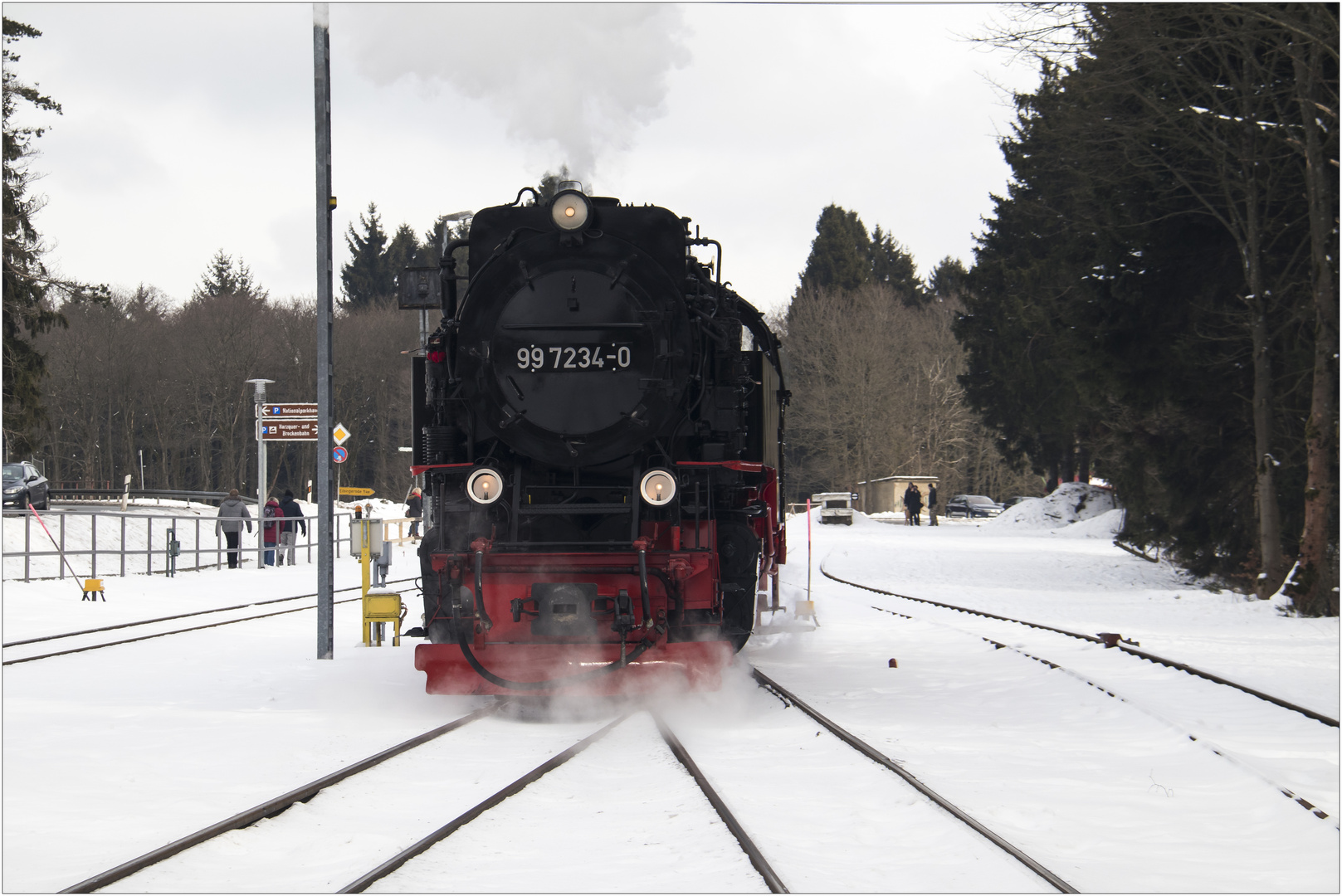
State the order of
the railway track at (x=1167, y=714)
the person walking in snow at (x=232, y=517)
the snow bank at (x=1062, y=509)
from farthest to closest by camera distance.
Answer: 1. the snow bank at (x=1062, y=509)
2. the person walking in snow at (x=232, y=517)
3. the railway track at (x=1167, y=714)

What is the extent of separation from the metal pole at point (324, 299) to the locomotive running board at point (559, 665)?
7.91ft

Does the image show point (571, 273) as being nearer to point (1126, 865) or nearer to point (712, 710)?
point (712, 710)

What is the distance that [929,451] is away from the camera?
186ft

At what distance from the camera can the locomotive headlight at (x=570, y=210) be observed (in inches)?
294

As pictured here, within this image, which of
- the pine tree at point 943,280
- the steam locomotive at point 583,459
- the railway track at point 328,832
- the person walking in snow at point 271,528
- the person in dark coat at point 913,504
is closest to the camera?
the railway track at point 328,832

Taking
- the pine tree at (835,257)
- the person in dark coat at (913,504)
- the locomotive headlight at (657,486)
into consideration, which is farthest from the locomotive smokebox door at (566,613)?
the pine tree at (835,257)

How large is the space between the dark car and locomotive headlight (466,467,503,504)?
1102 inches

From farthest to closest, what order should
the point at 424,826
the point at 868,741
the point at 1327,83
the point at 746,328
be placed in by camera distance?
the point at 1327,83
the point at 746,328
the point at 868,741
the point at 424,826

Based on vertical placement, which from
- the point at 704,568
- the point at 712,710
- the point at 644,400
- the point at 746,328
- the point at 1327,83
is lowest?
the point at 712,710

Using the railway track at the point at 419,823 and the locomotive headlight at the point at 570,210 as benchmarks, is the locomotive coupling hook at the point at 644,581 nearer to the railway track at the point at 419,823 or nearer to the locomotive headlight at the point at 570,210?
the railway track at the point at 419,823

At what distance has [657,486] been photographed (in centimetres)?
740

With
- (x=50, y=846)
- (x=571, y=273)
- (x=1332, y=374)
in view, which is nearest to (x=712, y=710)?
(x=571, y=273)

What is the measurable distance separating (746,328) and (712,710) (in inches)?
121

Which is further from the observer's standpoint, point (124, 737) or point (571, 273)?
point (571, 273)
